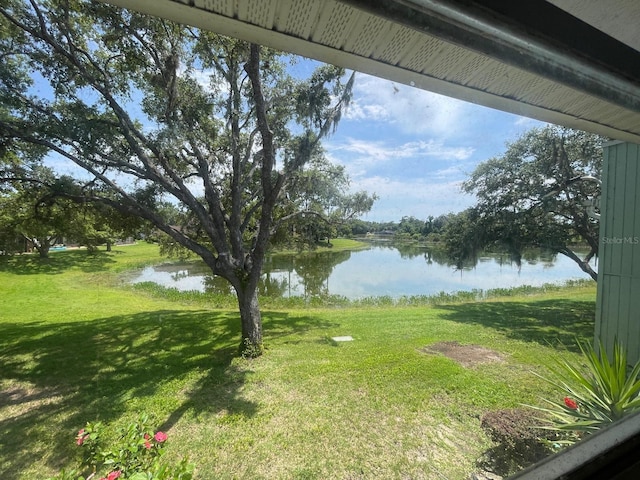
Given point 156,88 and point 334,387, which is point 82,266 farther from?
point 334,387

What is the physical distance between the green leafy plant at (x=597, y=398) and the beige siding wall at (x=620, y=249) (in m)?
1.43

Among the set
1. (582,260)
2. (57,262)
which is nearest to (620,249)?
(582,260)

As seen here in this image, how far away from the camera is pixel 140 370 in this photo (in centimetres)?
323

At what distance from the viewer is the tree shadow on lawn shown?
7.04 feet

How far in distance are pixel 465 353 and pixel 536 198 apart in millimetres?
3125

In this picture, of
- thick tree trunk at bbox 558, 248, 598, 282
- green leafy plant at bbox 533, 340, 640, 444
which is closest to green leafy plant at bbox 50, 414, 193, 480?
green leafy plant at bbox 533, 340, 640, 444

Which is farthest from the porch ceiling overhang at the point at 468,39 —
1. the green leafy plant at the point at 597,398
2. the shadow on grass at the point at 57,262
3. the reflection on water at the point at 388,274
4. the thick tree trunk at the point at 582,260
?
the shadow on grass at the point at 57,262

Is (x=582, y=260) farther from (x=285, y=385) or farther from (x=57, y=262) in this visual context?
(x=57, y=262)

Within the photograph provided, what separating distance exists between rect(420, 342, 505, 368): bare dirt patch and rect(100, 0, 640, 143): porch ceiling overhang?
3.16 metres

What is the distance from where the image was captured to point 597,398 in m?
1.38

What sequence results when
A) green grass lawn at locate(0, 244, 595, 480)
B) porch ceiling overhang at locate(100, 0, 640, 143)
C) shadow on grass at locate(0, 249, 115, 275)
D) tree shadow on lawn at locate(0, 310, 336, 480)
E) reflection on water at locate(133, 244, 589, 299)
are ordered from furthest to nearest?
1. shadow on grass at locate(0, 249, 115, 275)
2. reflection on water at locate(133, 244, 589, 299)
3. tree shadow on lawn at locate(0, 310, 336, 480)
4. green grass lawn at locate(0, 244, 595, 480)
5. porch ceiling overhang at locate(100, 0, 640, 143)

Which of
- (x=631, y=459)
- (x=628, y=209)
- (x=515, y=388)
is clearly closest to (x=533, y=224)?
(x=628, y=209)

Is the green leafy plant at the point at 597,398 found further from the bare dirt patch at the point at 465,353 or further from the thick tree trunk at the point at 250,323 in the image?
the thick tree trunk at the point at 250,323

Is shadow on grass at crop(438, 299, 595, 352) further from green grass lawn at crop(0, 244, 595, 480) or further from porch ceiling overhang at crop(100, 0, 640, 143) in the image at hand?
porch ceiling overhang at crop(100, 0, 640, 143)
